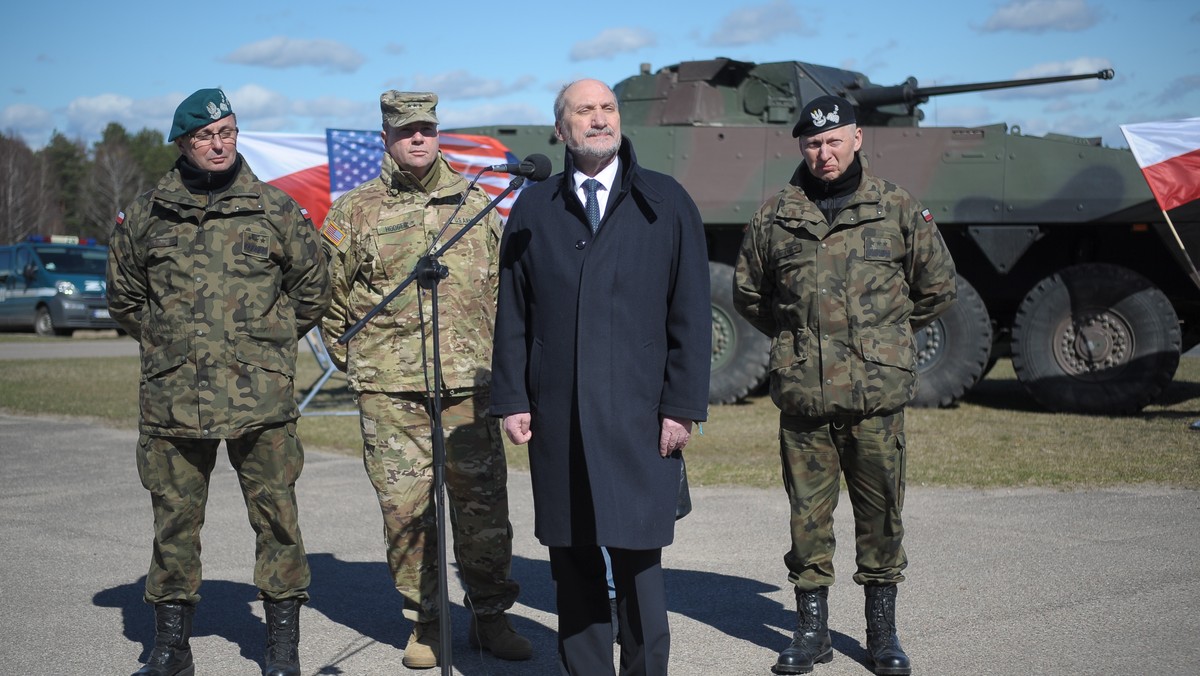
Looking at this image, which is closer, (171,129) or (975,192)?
(171,129)

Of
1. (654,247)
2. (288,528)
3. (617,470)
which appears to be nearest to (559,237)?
(654,247)

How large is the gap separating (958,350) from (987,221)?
1212mm

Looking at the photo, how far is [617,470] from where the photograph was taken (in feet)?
12.4

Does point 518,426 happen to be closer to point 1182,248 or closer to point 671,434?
point 671,434

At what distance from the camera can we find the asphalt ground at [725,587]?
4.77 metres

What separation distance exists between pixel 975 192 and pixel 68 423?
27.8ft

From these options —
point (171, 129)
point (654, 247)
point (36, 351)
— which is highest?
point (171, 129)

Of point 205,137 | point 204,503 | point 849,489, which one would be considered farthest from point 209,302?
point 849,489

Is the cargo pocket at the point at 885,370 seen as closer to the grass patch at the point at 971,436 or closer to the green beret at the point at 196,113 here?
the green beret at the point at 196,113

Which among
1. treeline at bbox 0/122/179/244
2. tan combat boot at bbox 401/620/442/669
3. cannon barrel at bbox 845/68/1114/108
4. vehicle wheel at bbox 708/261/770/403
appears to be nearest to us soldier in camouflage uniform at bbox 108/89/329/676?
tan combat boot at bbox 401/620/442/669

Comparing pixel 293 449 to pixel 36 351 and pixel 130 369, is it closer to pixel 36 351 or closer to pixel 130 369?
pixel 130 369

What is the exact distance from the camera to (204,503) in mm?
4582

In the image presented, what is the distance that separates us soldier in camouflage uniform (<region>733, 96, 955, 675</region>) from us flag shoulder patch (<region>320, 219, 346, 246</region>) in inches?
64.0

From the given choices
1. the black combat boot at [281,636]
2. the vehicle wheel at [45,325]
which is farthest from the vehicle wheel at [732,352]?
the vehicle wheel at [45,325]
